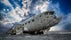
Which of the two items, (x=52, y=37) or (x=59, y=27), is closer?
(x=59, y=27)

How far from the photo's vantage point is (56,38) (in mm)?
7172

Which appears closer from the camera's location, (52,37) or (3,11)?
(3,11)

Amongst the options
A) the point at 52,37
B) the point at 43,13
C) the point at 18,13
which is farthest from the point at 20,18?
the point at 52,37

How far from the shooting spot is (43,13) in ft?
22.9

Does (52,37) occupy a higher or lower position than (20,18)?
lower

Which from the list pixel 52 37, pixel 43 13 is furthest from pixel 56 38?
pixel 43 13

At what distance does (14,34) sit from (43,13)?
3.03ft

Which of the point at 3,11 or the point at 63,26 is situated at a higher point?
the point at 3,11

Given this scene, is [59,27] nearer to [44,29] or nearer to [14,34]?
[44,29]

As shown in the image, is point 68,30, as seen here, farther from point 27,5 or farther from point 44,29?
point 27,5

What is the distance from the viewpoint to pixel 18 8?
23.0 ft

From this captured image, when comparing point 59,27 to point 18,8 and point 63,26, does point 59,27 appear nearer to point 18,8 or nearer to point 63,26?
point 63,26

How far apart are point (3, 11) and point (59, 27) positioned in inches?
58.1

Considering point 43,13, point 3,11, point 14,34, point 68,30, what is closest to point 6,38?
point 14,34
